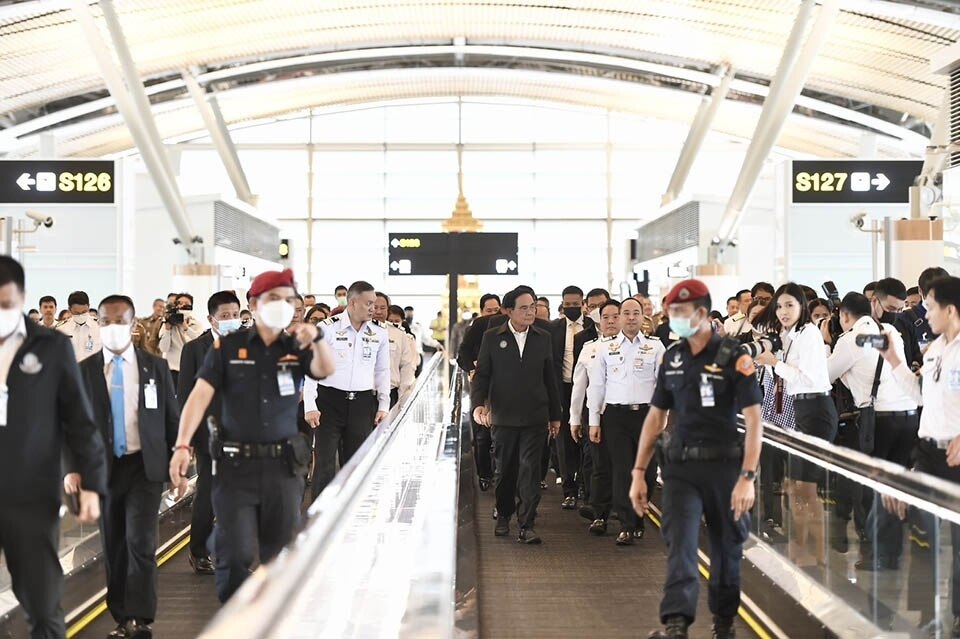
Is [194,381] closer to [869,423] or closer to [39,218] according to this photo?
[869,423]

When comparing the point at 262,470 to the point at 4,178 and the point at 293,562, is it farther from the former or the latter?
the point at 4,178

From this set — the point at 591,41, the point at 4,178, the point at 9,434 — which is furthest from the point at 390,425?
the point at 591,41

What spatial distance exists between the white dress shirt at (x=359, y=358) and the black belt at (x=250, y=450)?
11.8 ft

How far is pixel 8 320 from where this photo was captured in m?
4.82

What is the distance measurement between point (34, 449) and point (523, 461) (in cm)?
535

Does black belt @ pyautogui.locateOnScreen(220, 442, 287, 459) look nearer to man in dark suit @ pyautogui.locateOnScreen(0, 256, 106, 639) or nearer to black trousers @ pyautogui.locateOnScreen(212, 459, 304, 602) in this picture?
black trousers @ pyautogui.locateOnScreen(212, 459, 304, 602)

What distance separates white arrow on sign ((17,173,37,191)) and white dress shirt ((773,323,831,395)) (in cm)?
1580

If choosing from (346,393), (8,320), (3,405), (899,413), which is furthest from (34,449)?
(899,413)

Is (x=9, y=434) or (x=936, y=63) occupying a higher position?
(x=936, y=63)

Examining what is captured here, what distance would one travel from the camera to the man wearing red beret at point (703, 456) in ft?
19.6

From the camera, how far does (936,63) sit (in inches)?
612

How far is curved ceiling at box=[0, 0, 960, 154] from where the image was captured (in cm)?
2927

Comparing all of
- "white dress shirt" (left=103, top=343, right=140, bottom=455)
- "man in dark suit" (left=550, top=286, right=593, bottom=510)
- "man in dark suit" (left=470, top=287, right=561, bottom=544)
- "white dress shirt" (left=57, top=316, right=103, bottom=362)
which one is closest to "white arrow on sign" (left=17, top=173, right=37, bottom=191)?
"white dress shirt" (left=57, top=316, right=103, bottom=362)

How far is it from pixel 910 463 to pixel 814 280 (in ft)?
53.3
